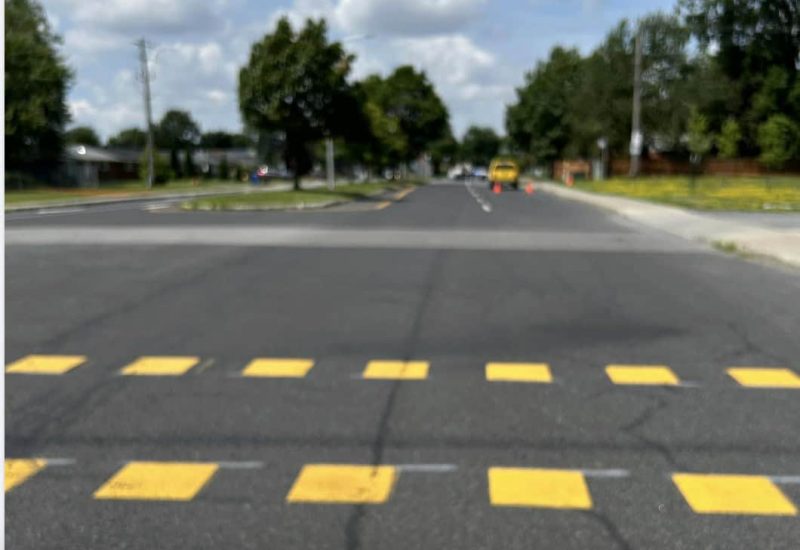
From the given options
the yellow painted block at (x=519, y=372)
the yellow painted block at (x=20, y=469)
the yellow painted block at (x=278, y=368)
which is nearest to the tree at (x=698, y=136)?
the yellow painted block at (x=519, y=372)

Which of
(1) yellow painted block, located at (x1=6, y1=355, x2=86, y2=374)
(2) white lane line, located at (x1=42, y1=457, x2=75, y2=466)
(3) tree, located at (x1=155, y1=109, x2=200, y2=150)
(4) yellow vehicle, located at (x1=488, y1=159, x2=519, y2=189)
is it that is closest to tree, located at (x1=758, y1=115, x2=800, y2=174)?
(4) yellow vehicle, located at (x1=488, y1=159, x2=519, y2=189)

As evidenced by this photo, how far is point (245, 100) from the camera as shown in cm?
3484

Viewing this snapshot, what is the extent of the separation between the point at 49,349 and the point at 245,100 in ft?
96.3

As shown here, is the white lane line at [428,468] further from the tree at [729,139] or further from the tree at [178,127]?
the tree at [178,127]

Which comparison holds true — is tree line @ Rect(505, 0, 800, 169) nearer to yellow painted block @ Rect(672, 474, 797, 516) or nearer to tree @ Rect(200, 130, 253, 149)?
yellow painted block @ Rect(672, 474, 797, 516)

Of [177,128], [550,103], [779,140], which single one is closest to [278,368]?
[779,140]

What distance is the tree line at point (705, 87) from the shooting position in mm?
61875

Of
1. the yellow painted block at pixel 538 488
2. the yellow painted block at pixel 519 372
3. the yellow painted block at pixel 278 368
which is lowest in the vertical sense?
the yellow painted block at pixel 519 372

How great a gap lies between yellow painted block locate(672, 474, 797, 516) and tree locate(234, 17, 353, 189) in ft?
105

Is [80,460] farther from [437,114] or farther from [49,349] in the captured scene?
[437,114]

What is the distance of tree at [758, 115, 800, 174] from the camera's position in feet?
194

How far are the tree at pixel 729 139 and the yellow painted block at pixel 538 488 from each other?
2479 inches

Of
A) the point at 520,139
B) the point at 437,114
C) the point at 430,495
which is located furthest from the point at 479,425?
the point at 520,139

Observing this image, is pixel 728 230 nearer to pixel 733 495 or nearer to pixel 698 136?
pixel 733 495
